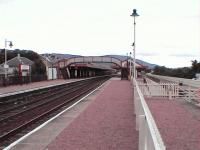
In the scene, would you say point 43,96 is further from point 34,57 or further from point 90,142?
point 34,57

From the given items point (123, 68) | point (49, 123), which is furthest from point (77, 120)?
point (123, 68)

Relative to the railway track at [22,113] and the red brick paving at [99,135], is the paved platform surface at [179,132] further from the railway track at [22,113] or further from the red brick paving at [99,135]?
the railway track at [22,113]

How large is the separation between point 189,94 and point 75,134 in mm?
15258

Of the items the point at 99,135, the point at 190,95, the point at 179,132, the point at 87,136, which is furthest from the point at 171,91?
the point at 87,136

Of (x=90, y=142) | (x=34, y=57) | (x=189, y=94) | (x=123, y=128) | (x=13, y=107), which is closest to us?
(x=90, y=142)

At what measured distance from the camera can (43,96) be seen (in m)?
Result: 32.4

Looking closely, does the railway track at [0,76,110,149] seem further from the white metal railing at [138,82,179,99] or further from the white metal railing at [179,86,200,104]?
the white metal railing at [179,86,200,104]

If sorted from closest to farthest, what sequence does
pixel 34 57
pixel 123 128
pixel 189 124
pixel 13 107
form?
1. pixel 123 128
2. pixel 189 124
3. pixel 13 107
4. pixel 34 57

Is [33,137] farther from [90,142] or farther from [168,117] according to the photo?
[168,117]

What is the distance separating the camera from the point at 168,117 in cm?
1630

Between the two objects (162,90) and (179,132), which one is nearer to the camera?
(179,132)

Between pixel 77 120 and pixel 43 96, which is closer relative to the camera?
pixel 77 120

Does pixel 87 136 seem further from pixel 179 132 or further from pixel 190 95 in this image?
pixel 190 95

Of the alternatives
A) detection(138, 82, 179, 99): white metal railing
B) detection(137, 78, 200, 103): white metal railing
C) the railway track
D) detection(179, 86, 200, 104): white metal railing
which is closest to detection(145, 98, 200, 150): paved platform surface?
the railway track
